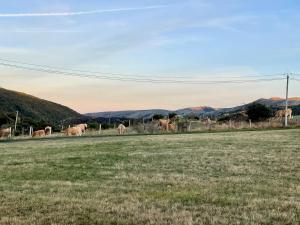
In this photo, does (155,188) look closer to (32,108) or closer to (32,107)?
(32,108)

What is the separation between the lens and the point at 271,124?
6181 centimetres

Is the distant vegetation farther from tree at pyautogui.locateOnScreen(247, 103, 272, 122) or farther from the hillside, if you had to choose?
tree at pyautogui.locateOnScreen(247, 103, 272, 122)

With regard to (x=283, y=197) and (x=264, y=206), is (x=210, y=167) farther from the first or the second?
(x=264, y=206)

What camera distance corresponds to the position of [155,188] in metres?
15.0

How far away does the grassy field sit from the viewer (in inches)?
429

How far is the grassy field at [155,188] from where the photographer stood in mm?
10898

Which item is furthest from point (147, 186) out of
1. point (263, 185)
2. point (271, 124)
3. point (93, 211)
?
point (271, 124)

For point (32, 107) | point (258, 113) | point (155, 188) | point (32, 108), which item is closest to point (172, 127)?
point (258, 113)

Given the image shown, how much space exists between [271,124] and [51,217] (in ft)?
174

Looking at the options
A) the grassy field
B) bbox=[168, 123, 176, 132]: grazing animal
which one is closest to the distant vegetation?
bbox=[168, 123, 176, 132]: grazing animal

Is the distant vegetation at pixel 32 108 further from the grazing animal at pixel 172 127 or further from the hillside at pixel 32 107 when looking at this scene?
the grazing animal at pixel 172 127

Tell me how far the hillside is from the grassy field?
100m

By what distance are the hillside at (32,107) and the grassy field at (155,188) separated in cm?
10004

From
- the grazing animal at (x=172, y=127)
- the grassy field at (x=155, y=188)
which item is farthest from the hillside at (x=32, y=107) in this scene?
the grassy field at (x=155, y=188)
